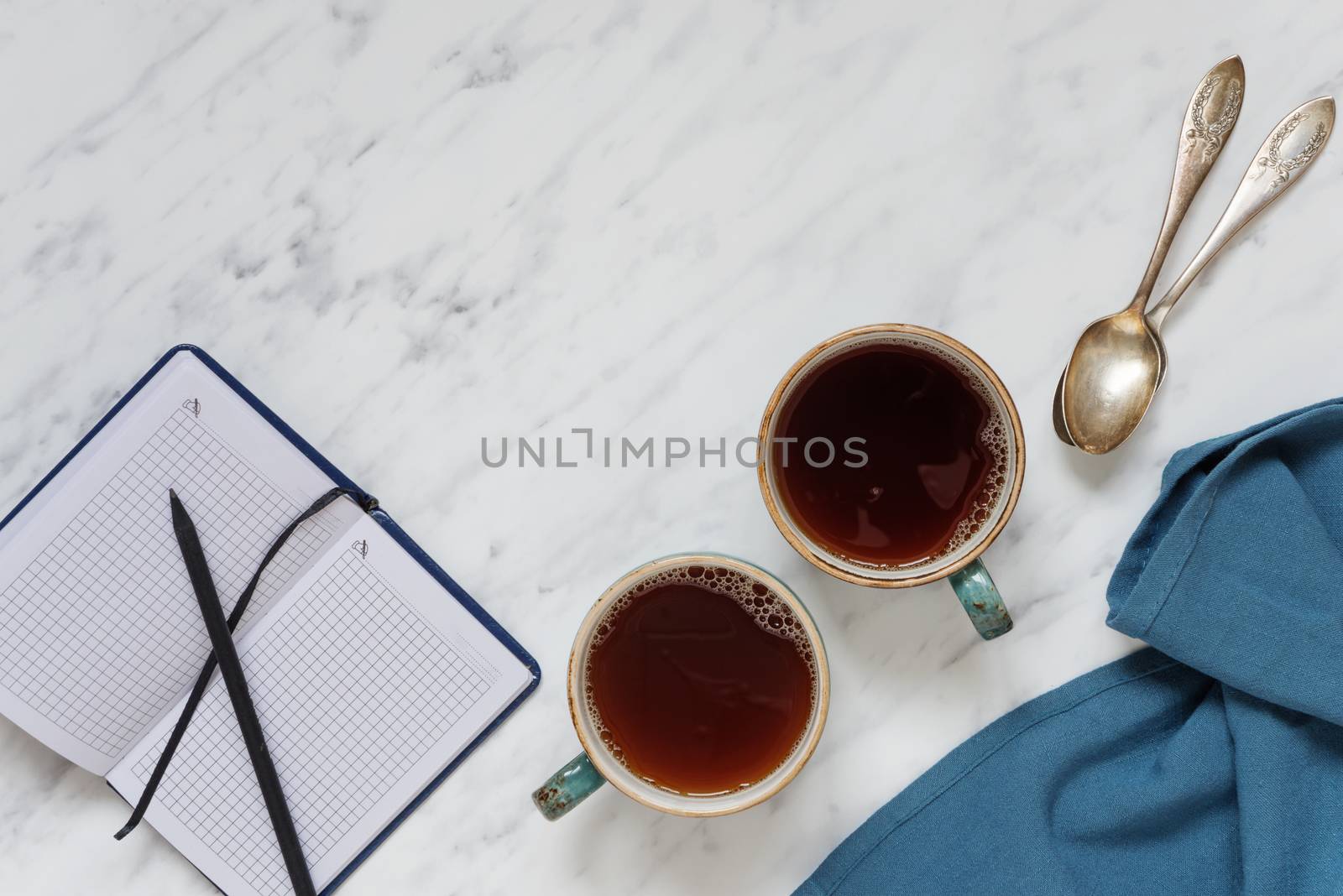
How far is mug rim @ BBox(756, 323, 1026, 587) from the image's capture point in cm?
70

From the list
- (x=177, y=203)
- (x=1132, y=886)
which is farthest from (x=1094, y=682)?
(x=177, y=203)

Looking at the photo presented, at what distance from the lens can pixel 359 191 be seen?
836mm

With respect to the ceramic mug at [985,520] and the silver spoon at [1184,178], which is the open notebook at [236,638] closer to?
the ceramic mug at [985,520]

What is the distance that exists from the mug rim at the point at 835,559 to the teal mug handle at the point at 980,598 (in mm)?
15

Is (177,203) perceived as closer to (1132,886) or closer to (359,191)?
(359,191)

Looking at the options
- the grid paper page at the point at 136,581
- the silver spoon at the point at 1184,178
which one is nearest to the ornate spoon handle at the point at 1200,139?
the silver spoon at the point at 1184,178

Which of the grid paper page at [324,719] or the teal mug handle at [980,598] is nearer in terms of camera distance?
the teal mug handle at [980,598]

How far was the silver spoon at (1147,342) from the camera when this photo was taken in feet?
2.66

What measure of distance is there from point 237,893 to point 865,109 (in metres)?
0.91

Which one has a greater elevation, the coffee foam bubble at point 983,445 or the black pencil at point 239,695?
the black pencil at point 239,695

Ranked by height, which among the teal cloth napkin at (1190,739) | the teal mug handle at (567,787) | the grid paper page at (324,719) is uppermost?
the grid paper page at (324,719)

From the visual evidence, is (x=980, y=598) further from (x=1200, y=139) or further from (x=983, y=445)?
(x=1200, y=139)

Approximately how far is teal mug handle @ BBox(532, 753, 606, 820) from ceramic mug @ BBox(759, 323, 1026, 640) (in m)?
0.25

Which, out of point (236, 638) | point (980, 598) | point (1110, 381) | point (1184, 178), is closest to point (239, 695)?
point (236, 638)
